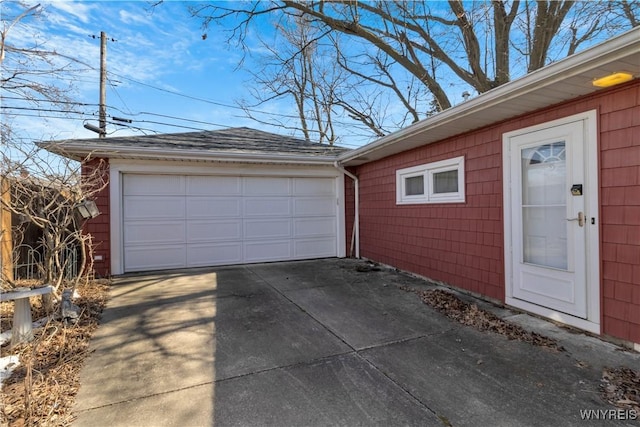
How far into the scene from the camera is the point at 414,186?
581 centimetres

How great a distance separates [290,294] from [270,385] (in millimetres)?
2318

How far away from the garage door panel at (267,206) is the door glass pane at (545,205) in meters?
4.75

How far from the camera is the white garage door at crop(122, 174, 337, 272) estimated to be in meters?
6.23

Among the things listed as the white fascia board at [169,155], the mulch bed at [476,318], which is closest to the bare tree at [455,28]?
the white fascia board at [169,155]

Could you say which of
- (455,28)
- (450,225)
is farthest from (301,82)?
(450,225)

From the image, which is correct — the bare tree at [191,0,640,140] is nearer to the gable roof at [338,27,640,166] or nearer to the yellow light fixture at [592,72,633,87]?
the gable roof at [338,27,640,166]

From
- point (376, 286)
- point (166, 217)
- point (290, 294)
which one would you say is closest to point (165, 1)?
point (166, 217)

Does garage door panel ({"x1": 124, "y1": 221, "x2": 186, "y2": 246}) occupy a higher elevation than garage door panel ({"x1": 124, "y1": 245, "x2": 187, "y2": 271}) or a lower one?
higher

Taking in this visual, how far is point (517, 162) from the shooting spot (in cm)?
375

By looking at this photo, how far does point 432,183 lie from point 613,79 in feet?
9.13

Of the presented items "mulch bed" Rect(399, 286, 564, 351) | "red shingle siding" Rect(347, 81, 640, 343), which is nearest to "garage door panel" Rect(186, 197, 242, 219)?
"red shingle siding" Rect(347, 81, 640, 343)

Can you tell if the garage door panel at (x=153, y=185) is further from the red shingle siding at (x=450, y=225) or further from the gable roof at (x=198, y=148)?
the red shingle siding at (x=450, y=225)

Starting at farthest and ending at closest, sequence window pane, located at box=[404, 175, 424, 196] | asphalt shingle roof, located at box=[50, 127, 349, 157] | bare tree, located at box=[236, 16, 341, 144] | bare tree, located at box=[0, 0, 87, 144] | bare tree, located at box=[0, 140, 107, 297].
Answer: bare tree, located at box=[236, 16, 341, 144] → asphalt shingle roof, located at box=[50, 127, 349, 157] → window pane, located at box=[404, 175, 424, 196] → bare tree, located at box=[0, 0, 87, 144] → bare tree, located at box=[0, 140, 107, 297]

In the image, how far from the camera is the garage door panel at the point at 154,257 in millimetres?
6164
